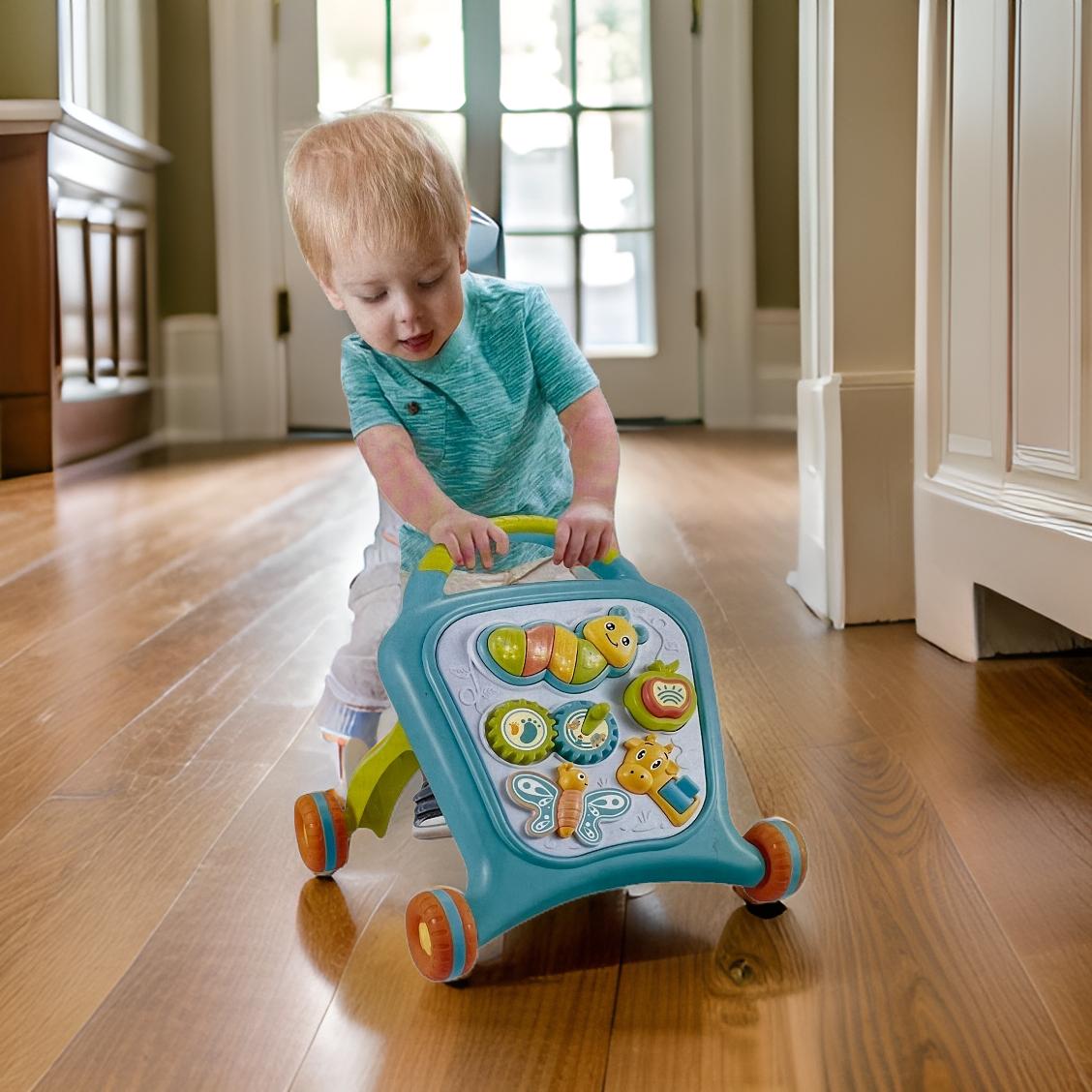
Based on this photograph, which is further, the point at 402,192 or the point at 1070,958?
the point at 402,192

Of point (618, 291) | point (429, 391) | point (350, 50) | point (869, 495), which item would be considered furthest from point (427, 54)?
point (429, 391)

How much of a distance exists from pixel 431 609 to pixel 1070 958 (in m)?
0.43

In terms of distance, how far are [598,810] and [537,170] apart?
144 inches

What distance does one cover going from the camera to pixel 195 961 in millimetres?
818

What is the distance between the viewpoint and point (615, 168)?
425cm

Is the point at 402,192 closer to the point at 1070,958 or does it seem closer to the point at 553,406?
the point at 553,406

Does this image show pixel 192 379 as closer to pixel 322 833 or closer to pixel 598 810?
pixel 322 833

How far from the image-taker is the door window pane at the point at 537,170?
13.8 ft

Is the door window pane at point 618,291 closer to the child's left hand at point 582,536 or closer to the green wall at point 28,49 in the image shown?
the green wall at point 28,49

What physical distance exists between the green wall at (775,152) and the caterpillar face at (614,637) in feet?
11.2

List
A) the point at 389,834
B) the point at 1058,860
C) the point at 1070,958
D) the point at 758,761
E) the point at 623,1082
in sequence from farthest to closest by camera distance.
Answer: the point at 758,761 < the point at 389,834 < the point at 1058,860 < the point at 1070,958 < the point at 623,1082

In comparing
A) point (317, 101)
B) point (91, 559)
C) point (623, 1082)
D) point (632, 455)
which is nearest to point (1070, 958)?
point (623, 1082)

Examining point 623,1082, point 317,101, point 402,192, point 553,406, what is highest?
point 317,101

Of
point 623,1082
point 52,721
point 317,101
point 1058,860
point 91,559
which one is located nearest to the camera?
point 623,1082
